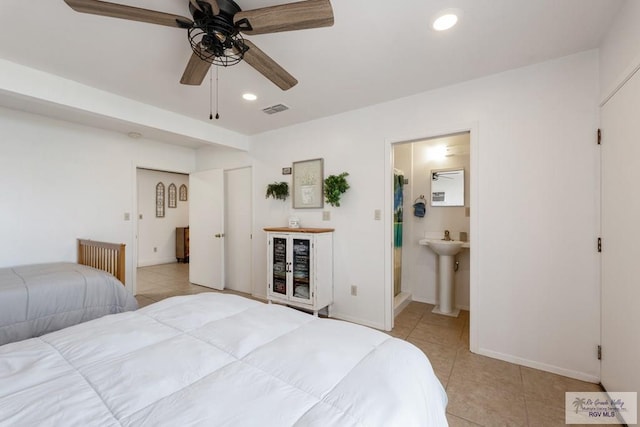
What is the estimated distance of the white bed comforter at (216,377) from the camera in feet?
2.34

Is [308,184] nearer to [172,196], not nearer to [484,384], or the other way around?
[484,384]

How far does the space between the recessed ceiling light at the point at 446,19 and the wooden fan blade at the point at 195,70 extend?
1.47m

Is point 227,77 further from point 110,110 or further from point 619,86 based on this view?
point 619,86

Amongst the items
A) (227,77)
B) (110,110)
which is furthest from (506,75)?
(110,110)

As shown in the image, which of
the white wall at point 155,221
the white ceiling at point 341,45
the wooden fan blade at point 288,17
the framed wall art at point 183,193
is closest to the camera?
the wooden fan blade at point 288,17

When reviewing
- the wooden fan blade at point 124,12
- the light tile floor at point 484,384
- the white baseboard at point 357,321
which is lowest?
the light tile floor at point 484,384

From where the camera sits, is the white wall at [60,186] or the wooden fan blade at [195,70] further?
the white wall at [60,186]

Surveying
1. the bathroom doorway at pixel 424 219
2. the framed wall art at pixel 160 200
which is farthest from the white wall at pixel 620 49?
the framed wall art at pixel 160 200

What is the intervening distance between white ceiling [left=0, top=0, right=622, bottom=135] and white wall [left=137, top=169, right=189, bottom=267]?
4111 mm

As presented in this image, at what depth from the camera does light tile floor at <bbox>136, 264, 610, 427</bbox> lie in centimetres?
169

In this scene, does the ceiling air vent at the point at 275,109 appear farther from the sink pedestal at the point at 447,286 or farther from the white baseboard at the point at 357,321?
the sink pedestal at the point at 447,286

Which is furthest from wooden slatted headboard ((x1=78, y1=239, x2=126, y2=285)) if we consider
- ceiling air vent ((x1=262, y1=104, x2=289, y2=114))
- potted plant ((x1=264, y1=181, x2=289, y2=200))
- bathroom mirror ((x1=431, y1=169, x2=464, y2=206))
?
bathroom mirror ((x1=431, y1=169, x2=464, y2=206))

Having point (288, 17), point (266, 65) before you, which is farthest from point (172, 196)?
point (288, 17)

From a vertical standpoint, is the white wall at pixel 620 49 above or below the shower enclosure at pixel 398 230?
above
